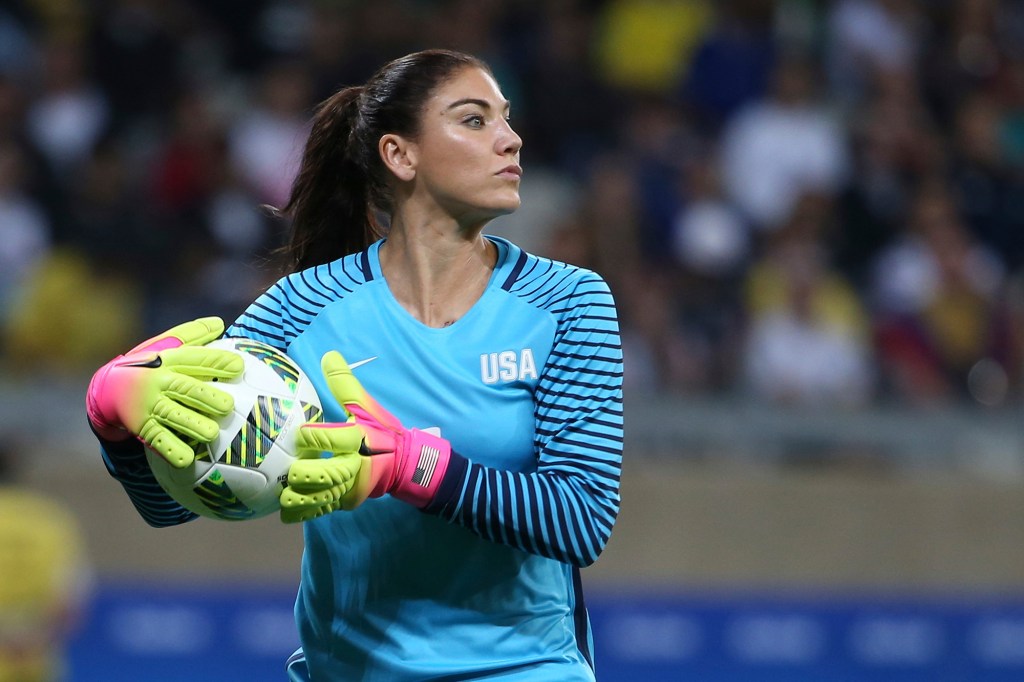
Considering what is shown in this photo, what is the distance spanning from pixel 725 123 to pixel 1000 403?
6.89 ft

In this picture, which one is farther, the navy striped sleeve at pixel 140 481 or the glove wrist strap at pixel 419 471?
the navy striped sleeve at pixel 140 481

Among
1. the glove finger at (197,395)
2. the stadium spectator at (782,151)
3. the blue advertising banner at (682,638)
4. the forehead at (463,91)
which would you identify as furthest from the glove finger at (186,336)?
the stadium spectator at (782,151)

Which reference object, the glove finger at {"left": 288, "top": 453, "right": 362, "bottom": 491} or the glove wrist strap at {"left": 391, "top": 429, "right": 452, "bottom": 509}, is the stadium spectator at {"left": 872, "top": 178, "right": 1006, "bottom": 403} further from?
the glove finger at {"left": 288, "top": 453, "right": 362, "bottom": 491}

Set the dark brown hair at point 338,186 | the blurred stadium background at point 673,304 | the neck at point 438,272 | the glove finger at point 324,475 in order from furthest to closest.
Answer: the blurred stadium background at point 673,304 < the dark brown hair at point 338,186 < the neck at point 438,272 < the glove finger at point 324,475

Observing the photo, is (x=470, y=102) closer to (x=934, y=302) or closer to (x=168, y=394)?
(x=168, y=394)

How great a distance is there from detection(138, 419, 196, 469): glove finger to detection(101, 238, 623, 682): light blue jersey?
1.11ft

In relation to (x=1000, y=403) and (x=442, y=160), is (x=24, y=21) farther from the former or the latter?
(x=442, y=160)

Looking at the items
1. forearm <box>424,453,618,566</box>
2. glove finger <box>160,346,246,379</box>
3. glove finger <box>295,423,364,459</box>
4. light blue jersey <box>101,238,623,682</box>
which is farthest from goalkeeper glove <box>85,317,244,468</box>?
forearm <box>424,453,618,566</box>

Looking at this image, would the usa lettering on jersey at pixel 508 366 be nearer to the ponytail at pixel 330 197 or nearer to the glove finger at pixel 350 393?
the glove finger at pixel 350 393

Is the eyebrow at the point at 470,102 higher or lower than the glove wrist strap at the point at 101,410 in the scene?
higher

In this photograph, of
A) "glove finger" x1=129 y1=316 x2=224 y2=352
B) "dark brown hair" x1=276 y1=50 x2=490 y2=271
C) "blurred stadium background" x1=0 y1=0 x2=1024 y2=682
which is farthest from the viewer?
"blurred stadium background" x1=0 y1=0 x2=1024 y2=682

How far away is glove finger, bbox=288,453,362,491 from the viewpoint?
2.29m

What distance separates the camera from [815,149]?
25.4 feet

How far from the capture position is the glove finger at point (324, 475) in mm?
2285
